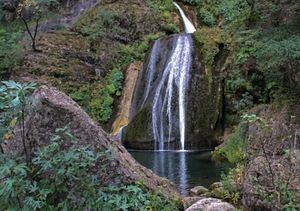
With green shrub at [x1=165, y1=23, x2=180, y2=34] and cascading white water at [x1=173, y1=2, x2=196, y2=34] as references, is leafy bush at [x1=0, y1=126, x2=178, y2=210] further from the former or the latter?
cascading white water at [x1=173, y1=2, x2=196, y2=34]

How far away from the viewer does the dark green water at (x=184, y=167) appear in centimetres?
880

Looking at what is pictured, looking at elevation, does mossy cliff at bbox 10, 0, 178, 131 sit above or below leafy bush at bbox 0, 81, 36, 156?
above

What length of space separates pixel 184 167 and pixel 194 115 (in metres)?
4.27

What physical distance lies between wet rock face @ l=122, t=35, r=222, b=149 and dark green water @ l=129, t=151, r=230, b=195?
90 cm

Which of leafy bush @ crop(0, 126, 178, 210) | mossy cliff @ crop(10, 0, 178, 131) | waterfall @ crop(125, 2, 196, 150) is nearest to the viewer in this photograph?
leafy bush @ crop(0, 126, 178, 210)

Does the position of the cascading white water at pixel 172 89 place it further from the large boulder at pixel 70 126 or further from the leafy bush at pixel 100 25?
the large boulder at pixel 70 126

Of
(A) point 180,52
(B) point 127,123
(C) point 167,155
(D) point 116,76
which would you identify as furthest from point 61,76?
(C) point 167,155

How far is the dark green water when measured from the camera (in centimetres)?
880

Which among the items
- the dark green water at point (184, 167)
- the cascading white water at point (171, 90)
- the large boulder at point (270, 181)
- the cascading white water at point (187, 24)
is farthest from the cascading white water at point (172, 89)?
the large boulder at point (270, 181)

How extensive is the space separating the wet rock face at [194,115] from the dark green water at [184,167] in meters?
0.90

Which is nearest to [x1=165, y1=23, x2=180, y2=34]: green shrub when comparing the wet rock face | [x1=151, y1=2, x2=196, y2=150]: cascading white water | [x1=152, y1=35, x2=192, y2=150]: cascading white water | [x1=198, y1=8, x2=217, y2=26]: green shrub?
[x1=198, y1=8, x2=217, y2=26]: green shrub

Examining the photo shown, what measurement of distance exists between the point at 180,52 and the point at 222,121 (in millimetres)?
3271

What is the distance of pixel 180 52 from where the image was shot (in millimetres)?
15742

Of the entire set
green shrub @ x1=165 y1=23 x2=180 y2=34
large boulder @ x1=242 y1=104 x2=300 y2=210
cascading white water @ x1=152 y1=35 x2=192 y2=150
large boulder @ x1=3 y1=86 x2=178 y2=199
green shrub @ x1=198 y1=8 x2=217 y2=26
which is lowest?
large boulder @ x1=242 y1=104 x2=300 y2=210
